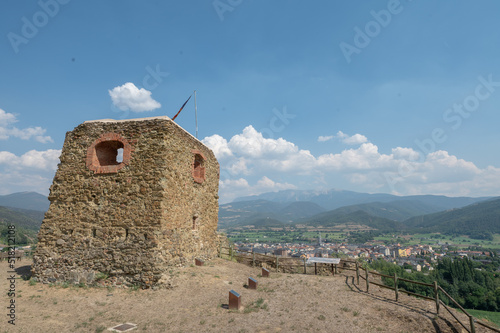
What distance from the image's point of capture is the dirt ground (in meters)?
7.58

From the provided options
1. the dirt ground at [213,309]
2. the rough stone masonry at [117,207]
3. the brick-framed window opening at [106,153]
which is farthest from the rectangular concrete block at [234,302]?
the brick-framed window opening at [106,153]

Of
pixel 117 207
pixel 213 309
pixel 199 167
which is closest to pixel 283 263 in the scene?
pixel 199 167

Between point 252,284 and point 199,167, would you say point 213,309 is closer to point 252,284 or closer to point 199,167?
point 252,284

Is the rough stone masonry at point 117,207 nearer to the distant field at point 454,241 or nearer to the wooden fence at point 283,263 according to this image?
the wooden fence at point 283,263

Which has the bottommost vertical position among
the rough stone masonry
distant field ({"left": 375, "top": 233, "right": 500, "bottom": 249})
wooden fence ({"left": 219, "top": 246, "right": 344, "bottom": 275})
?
distant field ({"left": 375, "top": 233, "right": 500, "bottom": 249})

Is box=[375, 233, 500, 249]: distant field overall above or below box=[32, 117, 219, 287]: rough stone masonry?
below

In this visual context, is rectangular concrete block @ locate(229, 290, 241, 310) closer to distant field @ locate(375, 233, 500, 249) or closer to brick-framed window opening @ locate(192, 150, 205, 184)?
brick-framed window opening @ locate(192, 150, 205, 184)

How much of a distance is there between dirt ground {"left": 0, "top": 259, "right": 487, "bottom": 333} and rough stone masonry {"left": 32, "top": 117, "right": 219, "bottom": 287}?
80cm

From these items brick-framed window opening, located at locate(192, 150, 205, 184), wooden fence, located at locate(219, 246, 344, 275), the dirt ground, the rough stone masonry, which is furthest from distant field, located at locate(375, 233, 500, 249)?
the rough stone masonry

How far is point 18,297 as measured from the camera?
923 cm

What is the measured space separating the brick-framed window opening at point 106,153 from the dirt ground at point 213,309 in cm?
470

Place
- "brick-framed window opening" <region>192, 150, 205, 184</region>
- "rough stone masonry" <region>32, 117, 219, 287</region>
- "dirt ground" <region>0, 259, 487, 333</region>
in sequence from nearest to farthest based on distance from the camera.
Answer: "dirt ground" <region>0, 259, 487, 333</region>, "rough stone masonry" <region>32, 117, 219, 287</region>, "brick-framed window opening" <region>192, 150, 205, 184</region>

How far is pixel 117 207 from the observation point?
10.7 meters

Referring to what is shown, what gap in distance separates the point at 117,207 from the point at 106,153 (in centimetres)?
283
